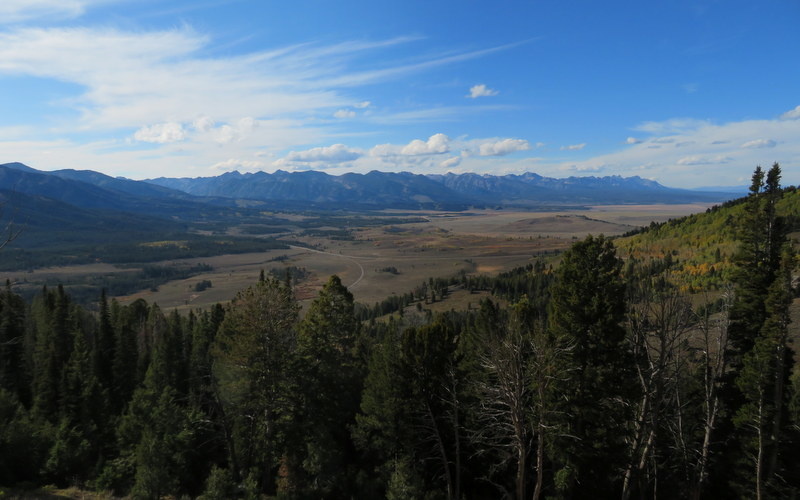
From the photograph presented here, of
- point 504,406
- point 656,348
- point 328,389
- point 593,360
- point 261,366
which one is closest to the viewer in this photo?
point 656,348

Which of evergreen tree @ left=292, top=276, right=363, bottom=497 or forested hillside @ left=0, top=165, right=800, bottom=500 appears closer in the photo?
forested hillside @ left=0, top=165, right=800, bottom=500

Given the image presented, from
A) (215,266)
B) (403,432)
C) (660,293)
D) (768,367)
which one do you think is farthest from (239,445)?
(215,266)

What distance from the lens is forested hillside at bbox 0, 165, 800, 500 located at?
61.0 feet

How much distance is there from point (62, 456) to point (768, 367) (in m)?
37.2

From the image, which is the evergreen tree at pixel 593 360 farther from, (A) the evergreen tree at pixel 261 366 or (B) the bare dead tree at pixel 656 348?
(A) the evergreen tree at pixel 261 366

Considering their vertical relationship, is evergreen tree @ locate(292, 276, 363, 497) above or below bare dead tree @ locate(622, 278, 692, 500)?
below

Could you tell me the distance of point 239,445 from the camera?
26328 mm

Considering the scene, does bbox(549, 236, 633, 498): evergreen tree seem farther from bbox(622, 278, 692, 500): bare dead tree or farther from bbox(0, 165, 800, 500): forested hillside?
bbox(622, 278, 692, 500): bare dead tree

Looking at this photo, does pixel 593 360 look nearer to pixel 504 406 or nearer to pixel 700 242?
pixel 504 406

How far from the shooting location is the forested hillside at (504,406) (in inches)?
732

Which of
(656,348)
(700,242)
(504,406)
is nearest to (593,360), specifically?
(656,348)

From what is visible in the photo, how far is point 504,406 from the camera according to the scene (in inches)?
1002

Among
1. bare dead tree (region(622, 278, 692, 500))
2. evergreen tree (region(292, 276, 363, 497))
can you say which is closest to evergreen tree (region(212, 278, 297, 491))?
evergreen tree (region(292, 276, 363, 497))

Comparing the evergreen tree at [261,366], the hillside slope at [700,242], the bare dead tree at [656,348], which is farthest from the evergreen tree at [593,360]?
the hillside slope at [700,242]
